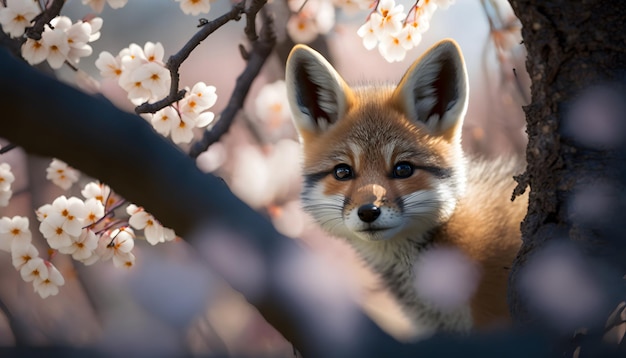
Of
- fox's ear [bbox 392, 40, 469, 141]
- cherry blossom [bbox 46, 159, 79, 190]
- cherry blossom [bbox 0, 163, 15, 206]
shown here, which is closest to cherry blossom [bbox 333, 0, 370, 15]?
fox's ear [bbox 392, 40, 469, 141]

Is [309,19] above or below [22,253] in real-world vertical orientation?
above

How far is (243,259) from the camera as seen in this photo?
51.6 inches

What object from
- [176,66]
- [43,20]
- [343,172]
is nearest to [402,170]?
[343,172]

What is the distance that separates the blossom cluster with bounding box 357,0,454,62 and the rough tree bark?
3.61 ft

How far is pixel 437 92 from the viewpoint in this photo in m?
2.61

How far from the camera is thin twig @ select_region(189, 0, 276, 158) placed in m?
3.16

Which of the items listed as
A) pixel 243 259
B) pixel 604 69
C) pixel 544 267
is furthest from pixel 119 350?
pixel 604 69

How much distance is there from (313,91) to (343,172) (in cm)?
37

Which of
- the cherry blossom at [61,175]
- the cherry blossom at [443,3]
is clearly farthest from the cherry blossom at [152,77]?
the cherry blossom at [443,3]

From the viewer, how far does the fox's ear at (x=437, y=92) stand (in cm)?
249

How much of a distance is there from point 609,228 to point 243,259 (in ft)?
2.99

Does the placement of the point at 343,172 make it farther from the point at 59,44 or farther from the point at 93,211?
the point at 59,44

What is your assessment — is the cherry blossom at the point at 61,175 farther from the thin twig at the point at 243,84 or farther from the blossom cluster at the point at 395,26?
the blossom cluster at the point at 395,26

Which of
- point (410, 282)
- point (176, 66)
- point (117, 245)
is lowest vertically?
point (410, 282)
